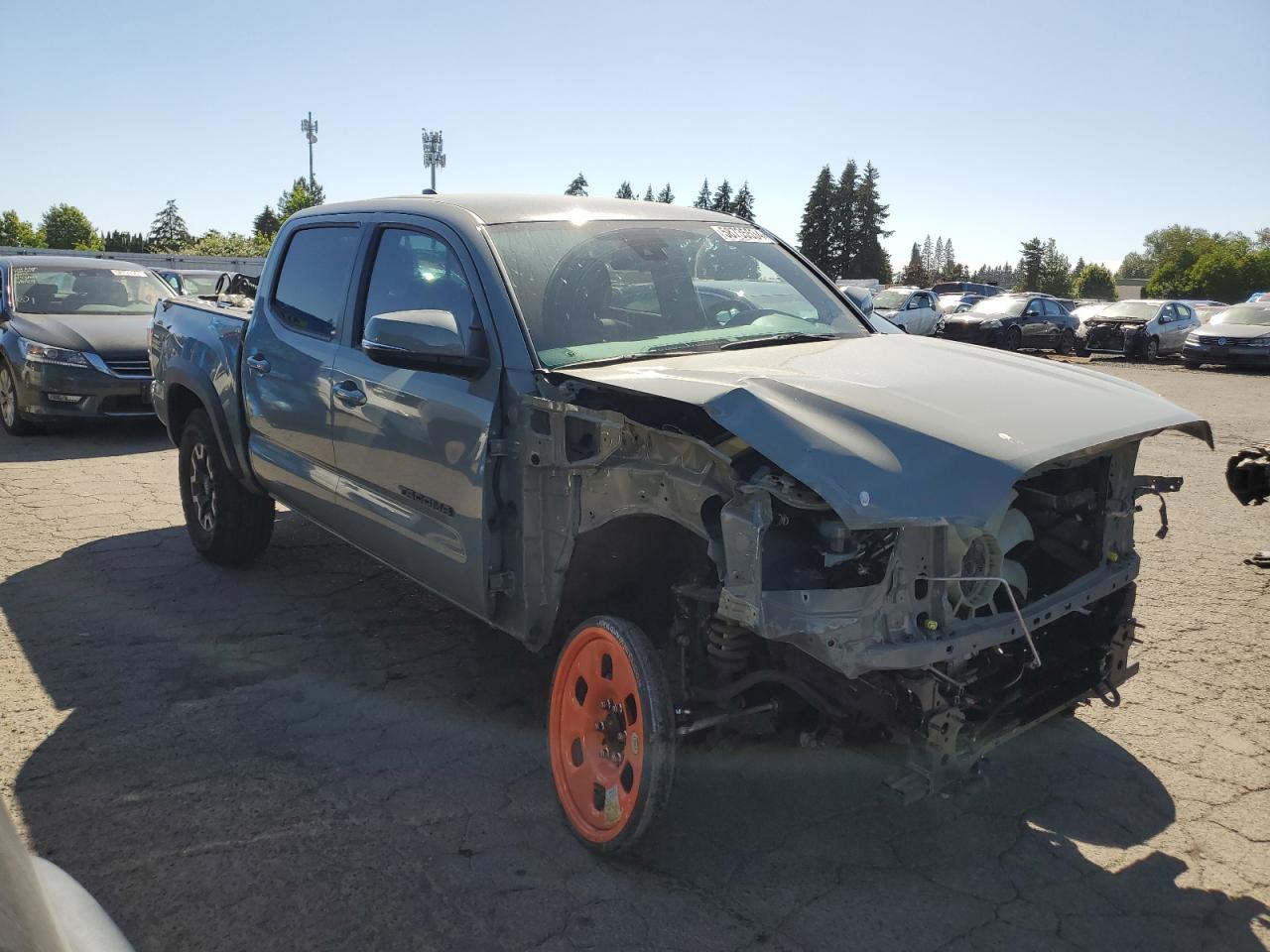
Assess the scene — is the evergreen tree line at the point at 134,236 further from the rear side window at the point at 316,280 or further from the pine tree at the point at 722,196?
the rear side window at the point at 316,280

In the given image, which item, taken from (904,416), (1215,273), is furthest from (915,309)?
(1215,273)

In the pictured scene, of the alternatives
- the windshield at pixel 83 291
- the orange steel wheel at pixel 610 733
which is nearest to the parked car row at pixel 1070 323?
the windshield at pixel 83 291

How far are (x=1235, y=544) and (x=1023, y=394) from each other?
14.2 ft

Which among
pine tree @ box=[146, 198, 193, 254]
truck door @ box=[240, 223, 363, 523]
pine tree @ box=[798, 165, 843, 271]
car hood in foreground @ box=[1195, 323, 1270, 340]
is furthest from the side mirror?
pine tree @ box=[146, 198, 193, 254]

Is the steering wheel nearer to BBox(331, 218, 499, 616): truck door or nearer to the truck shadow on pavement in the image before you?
BBox(331, 218, 499, 616): truck door

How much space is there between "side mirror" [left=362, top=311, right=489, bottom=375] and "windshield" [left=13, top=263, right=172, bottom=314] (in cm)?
779

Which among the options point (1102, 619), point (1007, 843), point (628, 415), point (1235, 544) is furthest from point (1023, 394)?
point (1235, 544)

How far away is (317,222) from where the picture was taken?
189 inches

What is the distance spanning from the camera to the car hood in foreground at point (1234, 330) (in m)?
20.6

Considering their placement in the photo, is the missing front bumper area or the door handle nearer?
the missing front bumper area

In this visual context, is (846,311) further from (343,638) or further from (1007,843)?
(343,638)

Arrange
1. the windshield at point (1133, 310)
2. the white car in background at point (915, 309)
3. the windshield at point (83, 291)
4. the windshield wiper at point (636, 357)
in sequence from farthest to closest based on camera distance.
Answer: the white car in background at point (915, 309) < the windshield at point (1133, 310) < the windshield at point (83, 291) < the windshield wiper at point (636, 357)

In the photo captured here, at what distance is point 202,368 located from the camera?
5473mm

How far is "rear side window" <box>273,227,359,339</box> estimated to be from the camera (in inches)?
173
